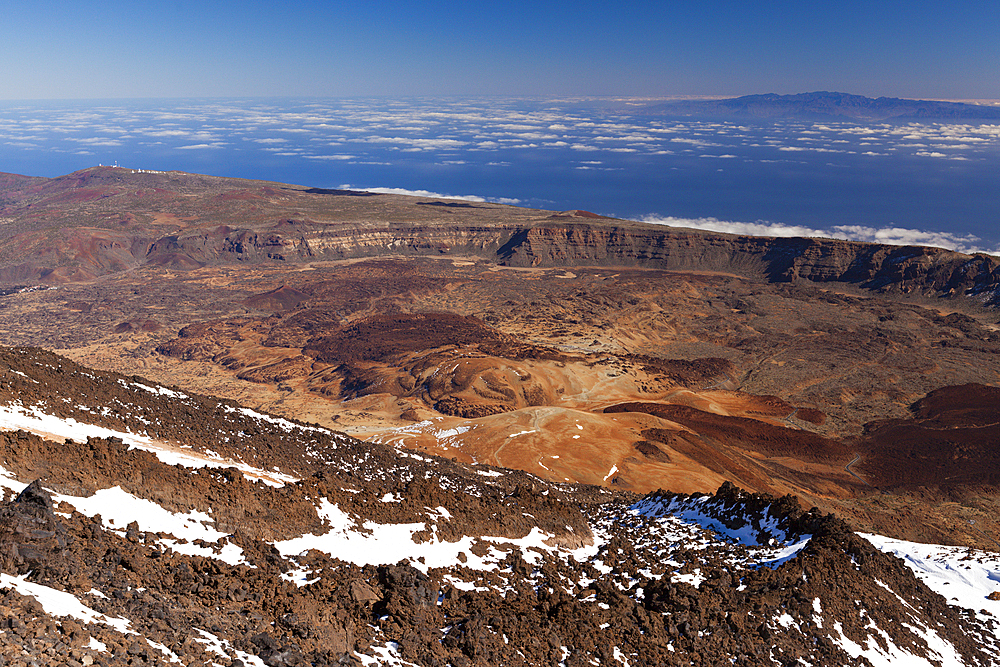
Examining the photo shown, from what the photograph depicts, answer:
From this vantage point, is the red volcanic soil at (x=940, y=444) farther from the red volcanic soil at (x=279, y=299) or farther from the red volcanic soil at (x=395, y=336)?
the red volcanic soil at (x=279, y=299)

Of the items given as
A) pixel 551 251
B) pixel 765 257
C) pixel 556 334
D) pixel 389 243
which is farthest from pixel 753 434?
pixel 389 243

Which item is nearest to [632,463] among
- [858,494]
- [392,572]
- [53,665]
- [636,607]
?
[858,494]

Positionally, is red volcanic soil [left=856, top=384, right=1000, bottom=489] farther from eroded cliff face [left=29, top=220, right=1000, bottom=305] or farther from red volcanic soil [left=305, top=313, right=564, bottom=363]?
eroded cliff face [left=29, top=220, right=1000, bottom=305]

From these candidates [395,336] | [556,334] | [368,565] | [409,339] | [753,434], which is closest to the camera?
[368,565]

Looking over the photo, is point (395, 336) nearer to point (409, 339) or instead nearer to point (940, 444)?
point (409, 339)

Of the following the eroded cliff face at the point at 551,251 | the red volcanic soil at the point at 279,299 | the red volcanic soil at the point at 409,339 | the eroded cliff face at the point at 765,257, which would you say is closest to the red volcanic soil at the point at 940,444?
the red volcanic soil at the point at 409,339

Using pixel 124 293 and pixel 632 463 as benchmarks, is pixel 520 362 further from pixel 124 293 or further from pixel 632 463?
pixel 124 293
